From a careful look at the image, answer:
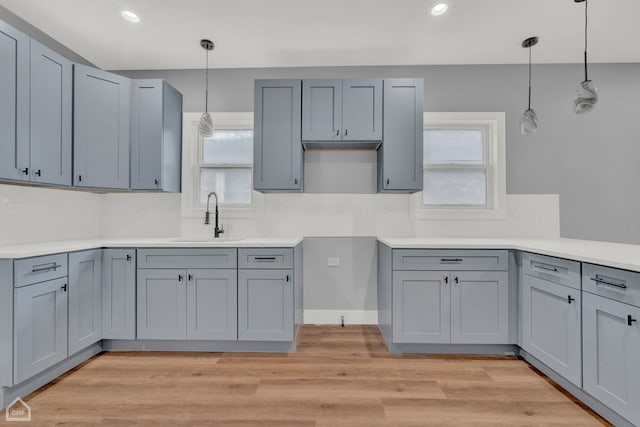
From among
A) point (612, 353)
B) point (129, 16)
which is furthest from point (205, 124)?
point (612, 353)

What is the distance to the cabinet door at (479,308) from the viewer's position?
249 centimetres

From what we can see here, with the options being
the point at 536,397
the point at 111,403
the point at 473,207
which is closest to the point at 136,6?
the point at 111,403

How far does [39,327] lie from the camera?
79.5 inches

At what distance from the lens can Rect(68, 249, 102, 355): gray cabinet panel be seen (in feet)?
7.51

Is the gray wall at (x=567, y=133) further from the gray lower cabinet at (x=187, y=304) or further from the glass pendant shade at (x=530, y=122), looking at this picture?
the gray lower cabinet at (x=187, y=304)

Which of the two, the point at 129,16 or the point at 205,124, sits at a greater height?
the point at 129,16

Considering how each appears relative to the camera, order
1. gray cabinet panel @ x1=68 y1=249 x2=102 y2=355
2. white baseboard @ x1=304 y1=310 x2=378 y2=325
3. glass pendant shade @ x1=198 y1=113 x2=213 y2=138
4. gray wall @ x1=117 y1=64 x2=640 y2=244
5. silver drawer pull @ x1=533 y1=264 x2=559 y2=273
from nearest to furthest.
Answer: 1. silver drawer pull @ x1=533 y1=264 x2=559 y2=273
2. gray cabinet panel @ x1=68 y1=249 x2=102 y2=355
3. glass pendant shade @ x1=198 y1=113 x2=213 y2=138
4. gray wall @ x1=117 y1=64 x2=640 y2=244
5. white baseboard @ x1=304 y1=310 x2=378 y2=325

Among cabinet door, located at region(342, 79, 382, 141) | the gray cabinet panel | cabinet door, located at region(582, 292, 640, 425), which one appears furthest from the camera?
cabinet door, located at region(342, 79, 382, 141)

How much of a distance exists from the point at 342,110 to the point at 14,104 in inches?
94.5

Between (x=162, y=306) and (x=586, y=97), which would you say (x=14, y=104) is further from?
(x=586, y=97)

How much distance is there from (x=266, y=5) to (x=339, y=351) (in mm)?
2869

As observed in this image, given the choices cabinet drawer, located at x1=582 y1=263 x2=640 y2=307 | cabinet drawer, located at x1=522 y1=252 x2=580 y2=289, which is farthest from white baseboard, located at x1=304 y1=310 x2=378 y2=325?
cabinet drawer, located at x1=582 y1=263 x2=640 y2=307

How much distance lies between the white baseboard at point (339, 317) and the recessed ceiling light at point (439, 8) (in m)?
2.78

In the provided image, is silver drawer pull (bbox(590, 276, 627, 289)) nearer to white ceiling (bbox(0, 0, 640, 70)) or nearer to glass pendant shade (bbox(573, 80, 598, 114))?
glass pendant shade (bbox(573, 80, 598, 114))
